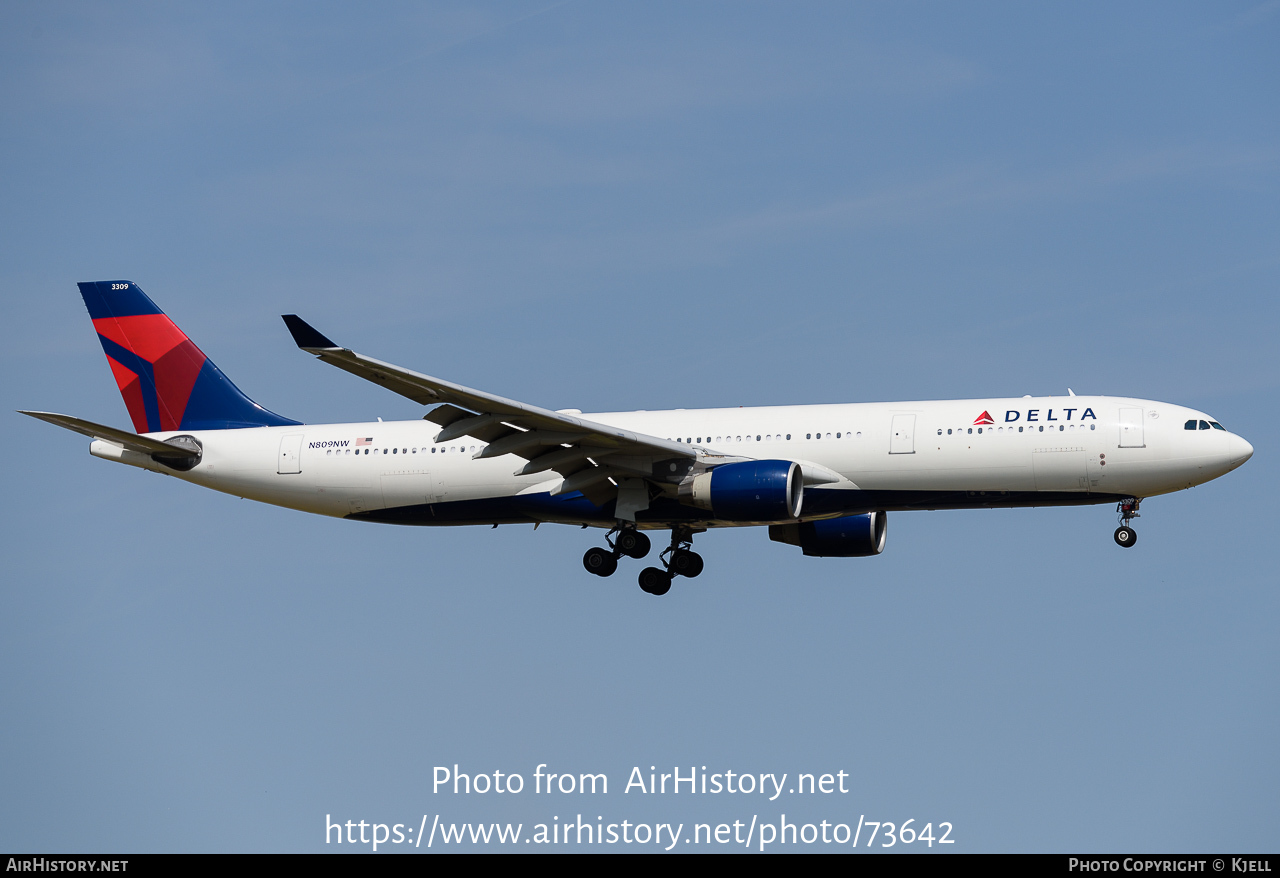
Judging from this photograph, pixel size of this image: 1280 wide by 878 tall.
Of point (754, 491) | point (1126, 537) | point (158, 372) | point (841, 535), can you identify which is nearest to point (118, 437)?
point (158, 372)

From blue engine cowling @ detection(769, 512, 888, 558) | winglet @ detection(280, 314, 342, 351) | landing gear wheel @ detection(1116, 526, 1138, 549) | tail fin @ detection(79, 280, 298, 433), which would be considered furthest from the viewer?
tail fin @ detection(79, 280, 298, 433)

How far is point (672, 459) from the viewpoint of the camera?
41500mm

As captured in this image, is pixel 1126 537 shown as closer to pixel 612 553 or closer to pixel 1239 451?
pixel 1239 451

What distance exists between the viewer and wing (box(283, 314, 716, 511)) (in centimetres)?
3784

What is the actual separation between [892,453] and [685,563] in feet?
25.3

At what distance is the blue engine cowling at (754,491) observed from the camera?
4000cm

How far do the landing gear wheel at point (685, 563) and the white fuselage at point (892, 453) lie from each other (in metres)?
3.26

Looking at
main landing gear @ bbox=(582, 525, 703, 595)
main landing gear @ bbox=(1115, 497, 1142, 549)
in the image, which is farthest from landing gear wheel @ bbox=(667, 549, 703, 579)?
main landing gear @ bbox=(1115, 497, 1142, 549)

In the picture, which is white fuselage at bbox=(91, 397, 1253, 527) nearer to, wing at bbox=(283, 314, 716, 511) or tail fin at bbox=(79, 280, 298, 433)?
wing at bbox=(283, 314, 716, 511)

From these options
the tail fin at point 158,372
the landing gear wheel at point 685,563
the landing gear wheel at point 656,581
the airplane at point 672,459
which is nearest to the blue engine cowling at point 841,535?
the airplane at point 672,459

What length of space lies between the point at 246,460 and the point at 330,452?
8.17 ft

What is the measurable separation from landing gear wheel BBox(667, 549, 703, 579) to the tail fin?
1132 centimetres
